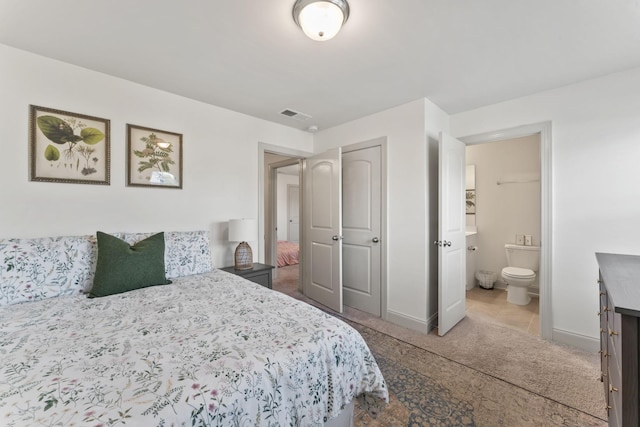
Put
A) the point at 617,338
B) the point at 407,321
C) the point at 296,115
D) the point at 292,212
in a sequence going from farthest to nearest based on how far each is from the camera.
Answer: the point at 292,212, the point at 296,115, the point at 407,321, the point at 617,338

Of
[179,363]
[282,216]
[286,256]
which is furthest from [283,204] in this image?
[179,363]

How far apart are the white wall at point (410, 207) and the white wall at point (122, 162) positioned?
5.10ft

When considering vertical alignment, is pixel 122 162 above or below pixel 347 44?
below

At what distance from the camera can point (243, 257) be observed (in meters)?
2.76

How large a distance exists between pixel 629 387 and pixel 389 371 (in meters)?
1.41

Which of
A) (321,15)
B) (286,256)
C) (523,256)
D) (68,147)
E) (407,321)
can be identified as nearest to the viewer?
(321,15)

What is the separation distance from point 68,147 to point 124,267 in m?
1.12

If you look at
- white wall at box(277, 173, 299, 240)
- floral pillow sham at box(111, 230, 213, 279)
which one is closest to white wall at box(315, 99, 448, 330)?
floral pillow sham at box(111, 230, 213, 279)

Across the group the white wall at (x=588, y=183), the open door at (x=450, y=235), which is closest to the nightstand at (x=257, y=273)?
the open door at (x=450, y=235)

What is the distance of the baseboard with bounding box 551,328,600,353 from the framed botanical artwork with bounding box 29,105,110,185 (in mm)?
4245

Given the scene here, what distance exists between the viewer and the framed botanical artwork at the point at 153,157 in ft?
7.73

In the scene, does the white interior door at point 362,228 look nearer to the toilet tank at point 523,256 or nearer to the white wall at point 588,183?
the white wall at point 588,183

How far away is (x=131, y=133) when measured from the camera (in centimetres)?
235

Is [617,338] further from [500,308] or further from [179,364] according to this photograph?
[500,308]
